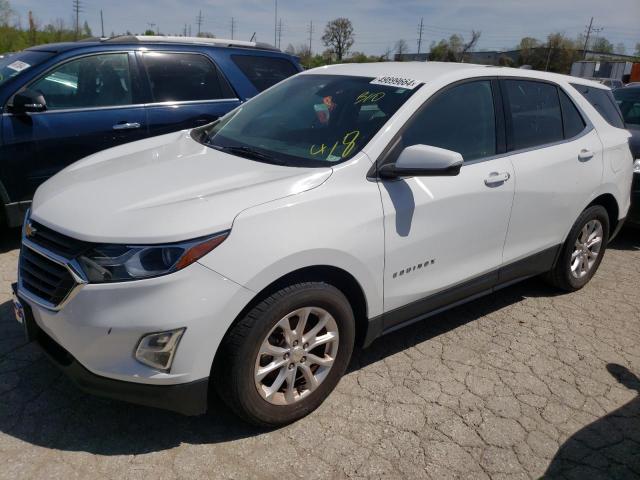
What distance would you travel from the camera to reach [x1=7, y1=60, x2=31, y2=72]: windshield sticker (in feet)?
15.4

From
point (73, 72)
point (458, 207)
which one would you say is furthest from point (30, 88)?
point (458, 207)

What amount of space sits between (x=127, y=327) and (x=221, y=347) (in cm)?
41

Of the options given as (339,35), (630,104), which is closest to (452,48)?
(339,35)

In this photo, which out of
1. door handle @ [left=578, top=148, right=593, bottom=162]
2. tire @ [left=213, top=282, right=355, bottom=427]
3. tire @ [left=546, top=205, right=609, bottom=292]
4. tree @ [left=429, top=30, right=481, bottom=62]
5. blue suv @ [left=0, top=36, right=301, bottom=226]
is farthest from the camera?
tree @ [left=429, top=30, right=481, bottom=62]

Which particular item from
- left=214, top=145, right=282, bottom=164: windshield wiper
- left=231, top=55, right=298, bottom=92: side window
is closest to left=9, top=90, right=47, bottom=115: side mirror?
left=231, top=55, right=298, bottom=92: side window

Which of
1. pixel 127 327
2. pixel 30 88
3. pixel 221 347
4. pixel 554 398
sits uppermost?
pixel 30 88

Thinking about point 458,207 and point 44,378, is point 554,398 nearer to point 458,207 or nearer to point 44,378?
point 458,207

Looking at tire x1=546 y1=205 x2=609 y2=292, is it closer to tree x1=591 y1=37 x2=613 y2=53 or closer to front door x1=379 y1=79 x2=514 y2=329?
front door x1=379 y1=79 x2=514 y2=329

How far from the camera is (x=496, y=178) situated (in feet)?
11.0

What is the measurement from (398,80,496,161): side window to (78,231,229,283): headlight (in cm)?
137

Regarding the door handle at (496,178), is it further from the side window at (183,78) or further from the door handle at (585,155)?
the side window at (183,78)

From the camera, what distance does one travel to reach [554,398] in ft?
10.2

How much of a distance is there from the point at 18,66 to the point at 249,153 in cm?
302

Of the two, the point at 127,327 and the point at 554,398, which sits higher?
the point at 127,327
